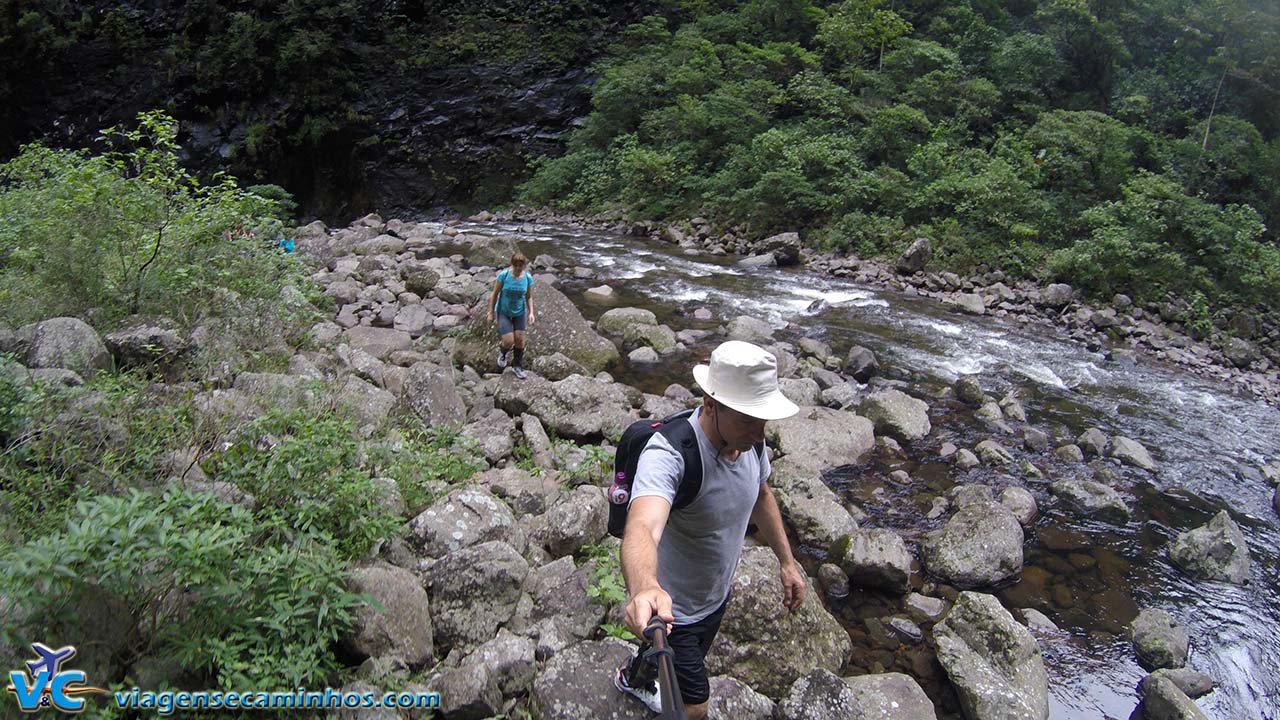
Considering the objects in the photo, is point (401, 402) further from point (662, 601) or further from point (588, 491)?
point (662, 601)

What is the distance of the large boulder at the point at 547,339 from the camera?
8459 mm

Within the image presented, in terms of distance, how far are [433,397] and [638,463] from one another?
173 inches

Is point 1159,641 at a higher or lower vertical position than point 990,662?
lower

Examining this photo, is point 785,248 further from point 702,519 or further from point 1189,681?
point 702,519

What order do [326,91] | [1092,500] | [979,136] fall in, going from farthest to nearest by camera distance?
[326,91]
[979,136]
[1092,500]

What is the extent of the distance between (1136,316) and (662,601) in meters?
15.0

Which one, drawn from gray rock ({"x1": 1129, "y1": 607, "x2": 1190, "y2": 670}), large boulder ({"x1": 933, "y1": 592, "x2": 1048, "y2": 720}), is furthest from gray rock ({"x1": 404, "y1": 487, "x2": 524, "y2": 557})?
gray rock ({"x1": 1129, "y1": 607, "x2": 1190, "y2": 670})

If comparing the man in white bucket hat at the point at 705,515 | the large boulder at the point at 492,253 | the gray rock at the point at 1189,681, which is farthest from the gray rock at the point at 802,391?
the large boulder at the point at 492,253

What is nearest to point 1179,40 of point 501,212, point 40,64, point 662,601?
point 501,212

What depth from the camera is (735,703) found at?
326 cm

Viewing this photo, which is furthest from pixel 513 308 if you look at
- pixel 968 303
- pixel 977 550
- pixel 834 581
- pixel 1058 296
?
pixel 1058 296

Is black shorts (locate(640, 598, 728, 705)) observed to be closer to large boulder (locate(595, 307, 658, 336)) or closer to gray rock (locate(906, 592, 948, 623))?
gray rock (locate(906, 592, 948, 623))

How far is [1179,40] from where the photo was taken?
20328 millimetres

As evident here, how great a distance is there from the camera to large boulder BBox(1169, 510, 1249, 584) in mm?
5594
